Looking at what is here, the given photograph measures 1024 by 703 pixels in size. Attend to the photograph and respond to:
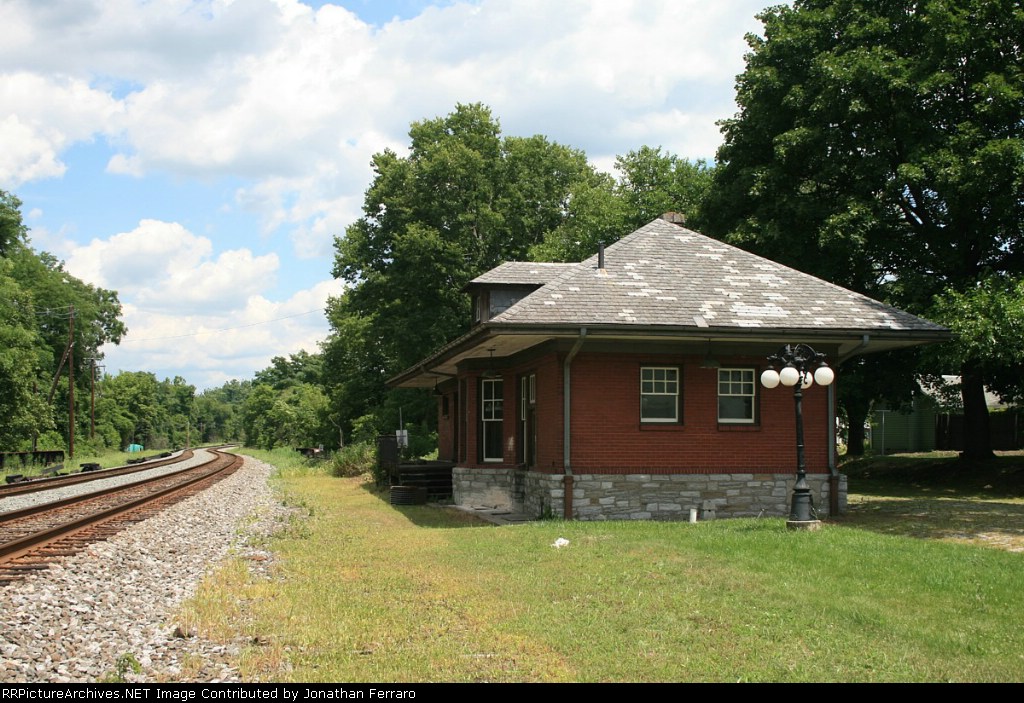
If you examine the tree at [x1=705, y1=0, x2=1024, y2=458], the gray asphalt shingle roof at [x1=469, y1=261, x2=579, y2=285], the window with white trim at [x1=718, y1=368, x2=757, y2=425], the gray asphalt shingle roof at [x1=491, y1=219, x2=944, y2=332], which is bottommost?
the window with white trim at [x1=718, y1=368, x2=757, y2=425]

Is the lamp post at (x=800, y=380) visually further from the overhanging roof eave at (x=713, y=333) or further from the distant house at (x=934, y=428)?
the distant house at (x=934, y=428)

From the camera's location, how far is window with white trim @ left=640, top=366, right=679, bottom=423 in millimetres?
16125

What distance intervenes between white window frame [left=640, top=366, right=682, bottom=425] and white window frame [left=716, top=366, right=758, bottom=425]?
78 cm

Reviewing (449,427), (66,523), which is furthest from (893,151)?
(66,523)

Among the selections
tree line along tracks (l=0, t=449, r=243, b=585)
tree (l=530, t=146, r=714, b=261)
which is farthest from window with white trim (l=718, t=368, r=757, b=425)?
tree (l=530, t=146, r=714, b=261)

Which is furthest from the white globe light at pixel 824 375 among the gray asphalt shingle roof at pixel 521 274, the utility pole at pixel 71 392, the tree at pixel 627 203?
the utility pole at pixel 71 392

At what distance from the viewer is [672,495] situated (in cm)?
1589

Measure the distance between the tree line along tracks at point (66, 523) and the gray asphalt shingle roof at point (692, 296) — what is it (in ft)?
22.2

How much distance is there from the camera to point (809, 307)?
16594 mm

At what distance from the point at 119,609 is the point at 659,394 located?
9965 millimetres

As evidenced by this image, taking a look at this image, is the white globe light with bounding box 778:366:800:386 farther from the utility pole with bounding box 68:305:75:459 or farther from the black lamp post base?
the utility pole with bounding box 68:305:75:459

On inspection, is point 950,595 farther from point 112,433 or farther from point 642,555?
point 112,433

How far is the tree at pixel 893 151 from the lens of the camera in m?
21.2

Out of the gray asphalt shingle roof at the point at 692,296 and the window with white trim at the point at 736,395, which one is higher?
the gray asphalt shingle roof at the point at 692,296
